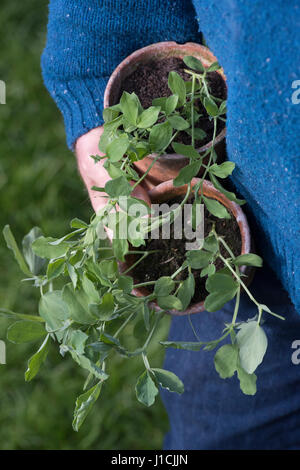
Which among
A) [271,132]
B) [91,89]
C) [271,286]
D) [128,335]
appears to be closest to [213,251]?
[271,132]

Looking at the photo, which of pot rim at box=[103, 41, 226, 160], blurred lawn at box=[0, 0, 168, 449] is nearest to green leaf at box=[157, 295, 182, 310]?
pot rim at box=[103, 41, 226, 160]

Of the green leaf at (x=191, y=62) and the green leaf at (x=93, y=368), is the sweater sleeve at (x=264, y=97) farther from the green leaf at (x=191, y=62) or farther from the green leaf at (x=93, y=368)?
the green leaf at (x=93, y=368)

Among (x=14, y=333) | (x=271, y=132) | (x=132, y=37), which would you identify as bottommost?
(x=14, y=333)

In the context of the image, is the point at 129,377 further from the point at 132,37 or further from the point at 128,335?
the point at 132,37

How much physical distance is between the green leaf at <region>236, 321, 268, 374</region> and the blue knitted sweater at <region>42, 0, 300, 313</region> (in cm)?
12

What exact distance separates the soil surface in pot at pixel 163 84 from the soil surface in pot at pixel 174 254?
0.11 m

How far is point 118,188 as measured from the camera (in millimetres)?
525

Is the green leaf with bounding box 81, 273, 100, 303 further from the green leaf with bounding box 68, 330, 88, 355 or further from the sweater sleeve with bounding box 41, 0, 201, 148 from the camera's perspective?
the sweater sleeve with bounding box 41, 0, 201, 148

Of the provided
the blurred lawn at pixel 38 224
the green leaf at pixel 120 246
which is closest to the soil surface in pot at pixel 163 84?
the green leaf at pixel 120 246

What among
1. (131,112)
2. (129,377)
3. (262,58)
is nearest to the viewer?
(262,58)

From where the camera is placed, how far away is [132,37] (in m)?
0.79
